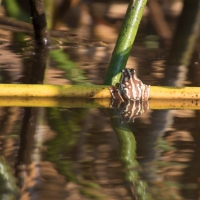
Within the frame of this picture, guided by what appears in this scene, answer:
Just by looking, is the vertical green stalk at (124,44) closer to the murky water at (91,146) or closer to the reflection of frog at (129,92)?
the reflection of frog at (129,92)

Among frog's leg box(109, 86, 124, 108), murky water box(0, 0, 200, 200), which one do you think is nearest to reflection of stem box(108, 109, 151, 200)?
murky water box(0, 0, 200, 200)

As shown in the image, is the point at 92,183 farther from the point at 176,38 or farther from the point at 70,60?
the point at 176,38

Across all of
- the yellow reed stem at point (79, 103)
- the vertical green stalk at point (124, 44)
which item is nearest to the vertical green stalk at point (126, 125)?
the vertical green stalk at point (124, 44)

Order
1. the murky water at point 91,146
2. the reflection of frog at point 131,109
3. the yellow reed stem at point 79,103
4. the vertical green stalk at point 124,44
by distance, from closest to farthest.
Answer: the murky water at point 91,146 < the reflection of frog at point 131,109 < the yellow reed stem at point 79,103 < the vertical green stalk at point 124,44

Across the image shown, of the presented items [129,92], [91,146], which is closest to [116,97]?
[129,92]

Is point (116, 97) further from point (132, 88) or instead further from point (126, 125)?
point (126, 125)

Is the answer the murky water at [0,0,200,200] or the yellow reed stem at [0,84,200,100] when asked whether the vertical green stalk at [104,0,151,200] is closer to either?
the murky water at [0,0,200,200]
